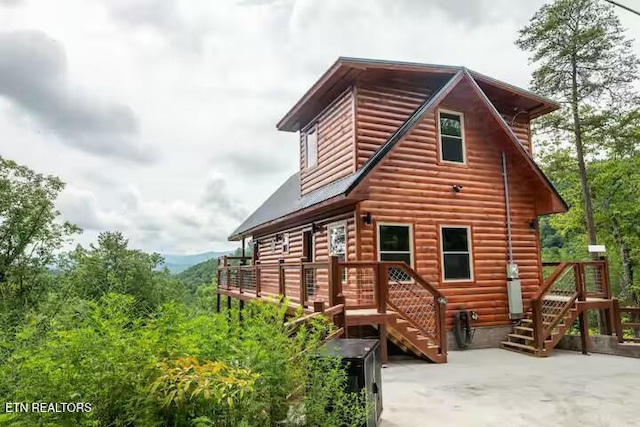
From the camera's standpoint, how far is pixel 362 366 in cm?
319

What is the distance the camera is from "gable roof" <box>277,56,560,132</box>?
29.6 ft

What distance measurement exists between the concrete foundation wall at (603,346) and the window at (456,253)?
8.23 ft

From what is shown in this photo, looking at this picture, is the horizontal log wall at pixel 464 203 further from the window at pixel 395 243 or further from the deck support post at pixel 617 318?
the deck support post at pixel 617 318

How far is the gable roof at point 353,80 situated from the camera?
9.02 m

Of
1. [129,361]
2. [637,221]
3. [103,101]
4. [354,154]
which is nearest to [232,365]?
[129,361]

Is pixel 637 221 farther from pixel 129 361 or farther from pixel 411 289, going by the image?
pixel 129 361

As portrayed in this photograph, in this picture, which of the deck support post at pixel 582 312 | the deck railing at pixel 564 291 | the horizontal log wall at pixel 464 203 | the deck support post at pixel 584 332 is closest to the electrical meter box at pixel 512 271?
the horizontal log wall at pixel 464 203

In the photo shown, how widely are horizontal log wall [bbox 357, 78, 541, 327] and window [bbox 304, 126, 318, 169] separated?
2394mm

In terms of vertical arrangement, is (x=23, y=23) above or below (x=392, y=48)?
below

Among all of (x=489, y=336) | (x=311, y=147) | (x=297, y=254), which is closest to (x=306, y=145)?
(x=311, y=147)

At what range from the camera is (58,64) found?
31.6 ft

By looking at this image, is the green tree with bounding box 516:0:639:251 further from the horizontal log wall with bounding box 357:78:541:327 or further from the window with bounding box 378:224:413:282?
the window with bounding box 378:224:413:282

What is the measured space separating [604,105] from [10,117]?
21264 millimetres

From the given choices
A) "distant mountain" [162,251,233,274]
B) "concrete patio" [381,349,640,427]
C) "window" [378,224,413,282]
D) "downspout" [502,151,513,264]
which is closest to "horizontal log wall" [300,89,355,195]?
"window" [378,224,413,282]
